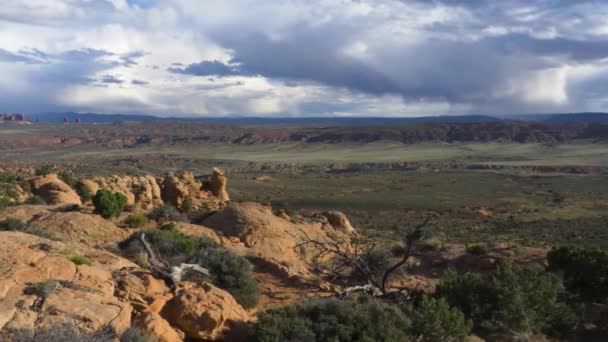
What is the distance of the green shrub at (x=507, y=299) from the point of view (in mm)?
11719

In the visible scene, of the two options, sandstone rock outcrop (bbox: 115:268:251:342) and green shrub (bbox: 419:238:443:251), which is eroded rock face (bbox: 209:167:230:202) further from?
sandstone rock outcrop (bbox: 115:268:251:342)

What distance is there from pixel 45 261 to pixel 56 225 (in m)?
8.56

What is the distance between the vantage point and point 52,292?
8.73 metres

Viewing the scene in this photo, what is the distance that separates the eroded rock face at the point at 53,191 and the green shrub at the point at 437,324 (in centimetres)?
2103

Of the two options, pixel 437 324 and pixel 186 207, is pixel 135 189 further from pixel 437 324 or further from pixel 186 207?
pixel 437 324

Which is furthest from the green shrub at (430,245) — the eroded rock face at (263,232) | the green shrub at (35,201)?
the green shrub at (35,201)

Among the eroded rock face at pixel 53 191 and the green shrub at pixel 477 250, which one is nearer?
the green shrub at pixel 477 250

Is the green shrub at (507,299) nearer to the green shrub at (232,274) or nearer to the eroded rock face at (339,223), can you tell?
the green shrub at (232,274)

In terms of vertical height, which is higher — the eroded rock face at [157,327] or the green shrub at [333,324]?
the eroded rock face at [157,327]

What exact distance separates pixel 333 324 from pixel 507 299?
4.69 metres

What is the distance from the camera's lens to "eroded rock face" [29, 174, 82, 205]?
2680 cm

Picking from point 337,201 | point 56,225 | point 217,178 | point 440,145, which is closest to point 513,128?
point 440,145

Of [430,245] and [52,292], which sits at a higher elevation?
[52,292]

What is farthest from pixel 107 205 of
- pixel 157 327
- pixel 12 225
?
pixel 157 327
